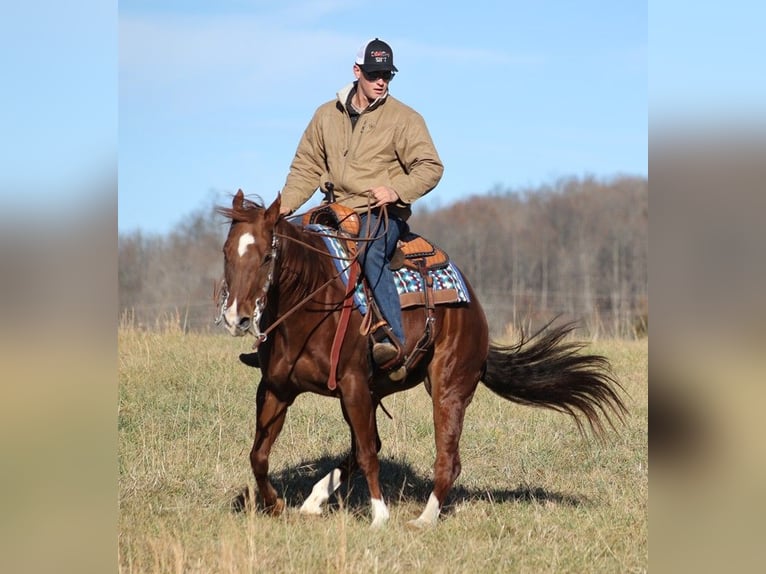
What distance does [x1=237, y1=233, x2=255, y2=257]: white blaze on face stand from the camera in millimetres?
5633

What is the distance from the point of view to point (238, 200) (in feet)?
19.1

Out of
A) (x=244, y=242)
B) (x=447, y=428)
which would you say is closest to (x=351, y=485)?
(x=447, y=428)

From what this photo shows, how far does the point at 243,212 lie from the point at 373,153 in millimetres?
1359

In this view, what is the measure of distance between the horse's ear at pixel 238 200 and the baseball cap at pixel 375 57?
1.42 meters

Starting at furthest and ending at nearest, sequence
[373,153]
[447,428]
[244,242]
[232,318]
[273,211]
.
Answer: [447,428], [373,153], [273,211], [244,242], [232,318]

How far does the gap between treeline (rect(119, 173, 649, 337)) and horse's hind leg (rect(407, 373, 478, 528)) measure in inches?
1311

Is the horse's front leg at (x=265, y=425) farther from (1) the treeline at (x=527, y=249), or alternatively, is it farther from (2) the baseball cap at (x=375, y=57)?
(1) the treeline at (x=527, y=249)

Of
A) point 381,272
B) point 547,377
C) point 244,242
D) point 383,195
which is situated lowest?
point 547,377

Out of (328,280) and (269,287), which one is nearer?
(269,287)

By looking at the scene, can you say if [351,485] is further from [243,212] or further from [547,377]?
[243,212]

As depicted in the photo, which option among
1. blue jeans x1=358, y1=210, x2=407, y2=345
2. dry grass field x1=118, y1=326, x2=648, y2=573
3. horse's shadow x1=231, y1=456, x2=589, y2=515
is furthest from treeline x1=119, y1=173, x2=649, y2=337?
blue jeans x1=358, y1=210, x2=407, y2=345
